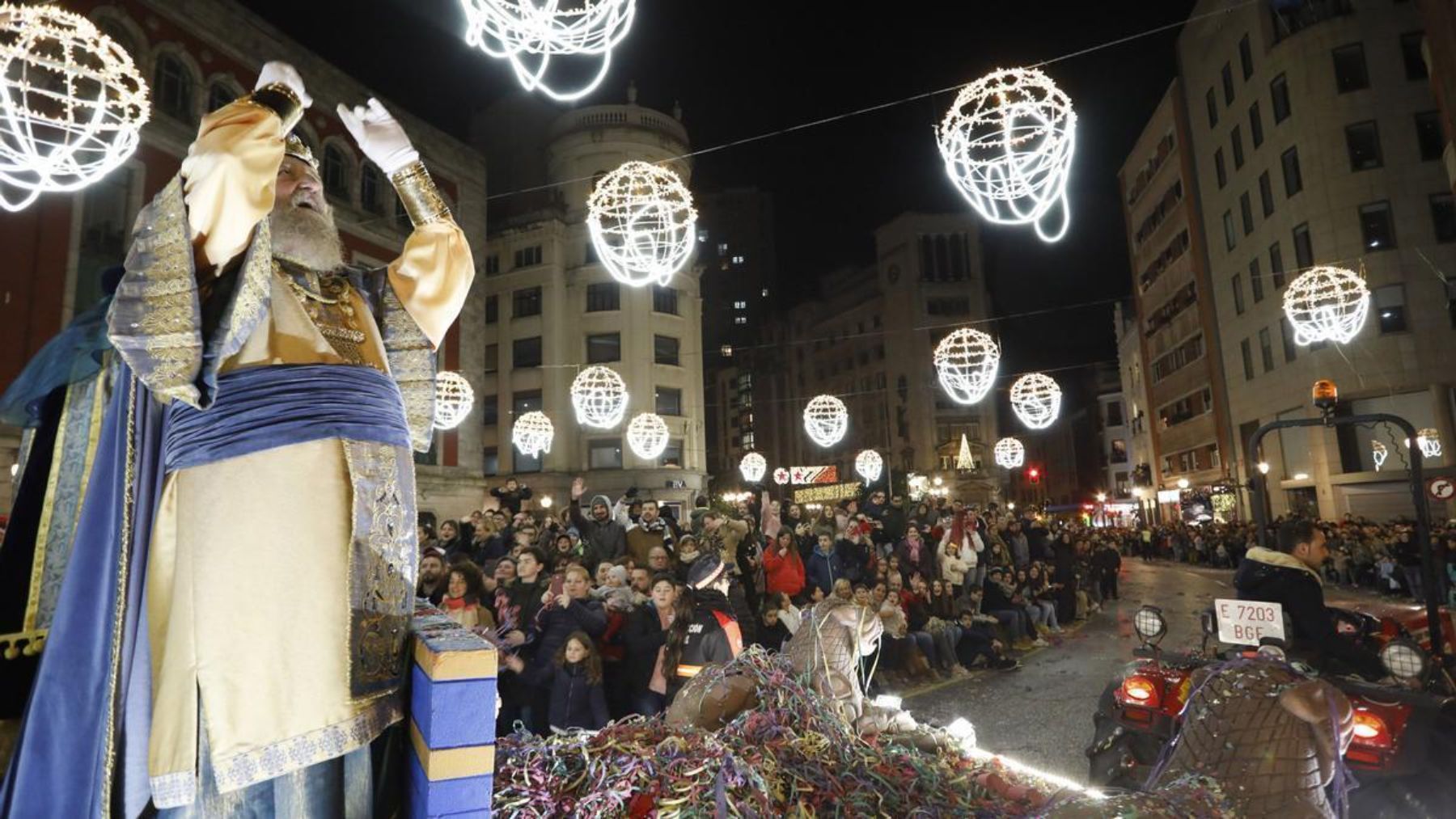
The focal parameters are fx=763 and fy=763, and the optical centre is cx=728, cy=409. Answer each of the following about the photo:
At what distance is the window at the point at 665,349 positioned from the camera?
37.6 m

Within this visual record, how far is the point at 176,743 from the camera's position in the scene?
63.2 inches

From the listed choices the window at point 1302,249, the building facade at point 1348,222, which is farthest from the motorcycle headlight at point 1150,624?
the window at point 1302,249

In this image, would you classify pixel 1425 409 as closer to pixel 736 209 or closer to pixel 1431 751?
pixel 1431 751

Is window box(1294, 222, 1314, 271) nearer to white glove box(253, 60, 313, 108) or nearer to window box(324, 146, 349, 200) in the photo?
window box(324, 146, 349, 200)

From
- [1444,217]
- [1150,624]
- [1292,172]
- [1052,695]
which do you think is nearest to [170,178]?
[1150,624]

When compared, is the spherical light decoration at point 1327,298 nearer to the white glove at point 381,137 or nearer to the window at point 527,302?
the white glove at point 381,137

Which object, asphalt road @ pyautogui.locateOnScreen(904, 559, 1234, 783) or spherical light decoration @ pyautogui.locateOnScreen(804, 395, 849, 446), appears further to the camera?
spherical light decoration @ pyautogui.locateOnScreen(804, 395, 849, 446)

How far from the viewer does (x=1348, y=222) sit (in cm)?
2620

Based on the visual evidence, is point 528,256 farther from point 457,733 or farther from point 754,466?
point 457,733

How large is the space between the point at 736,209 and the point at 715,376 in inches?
768

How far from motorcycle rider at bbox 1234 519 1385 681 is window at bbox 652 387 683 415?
3305 centimetres

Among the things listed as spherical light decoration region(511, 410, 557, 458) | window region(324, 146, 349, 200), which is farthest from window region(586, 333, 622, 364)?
window region(324, 146, 349, 200)

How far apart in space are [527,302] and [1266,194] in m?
32.3

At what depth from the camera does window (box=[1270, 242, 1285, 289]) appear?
94.8 ft
